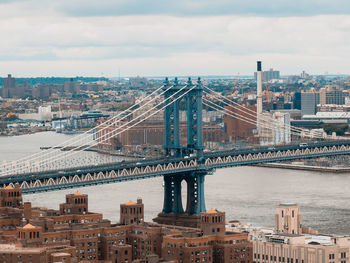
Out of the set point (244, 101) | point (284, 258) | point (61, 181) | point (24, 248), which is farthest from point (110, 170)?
point (244, 101)

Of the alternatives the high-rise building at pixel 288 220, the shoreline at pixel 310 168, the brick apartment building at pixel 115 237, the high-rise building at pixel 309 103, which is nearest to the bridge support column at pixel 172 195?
the high-rise building at pixel 288 220

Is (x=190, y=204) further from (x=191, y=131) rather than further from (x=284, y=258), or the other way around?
(x=284, y=258)

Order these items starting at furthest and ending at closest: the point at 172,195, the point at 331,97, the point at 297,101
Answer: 1. the point at 331,97
2. the point at 297,101
3. the point at 172,195

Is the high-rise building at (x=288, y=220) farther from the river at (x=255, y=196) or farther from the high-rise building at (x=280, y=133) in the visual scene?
the high-rise building at (x=280, y=133)

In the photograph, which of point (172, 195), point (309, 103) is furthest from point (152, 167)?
point (309, 103)

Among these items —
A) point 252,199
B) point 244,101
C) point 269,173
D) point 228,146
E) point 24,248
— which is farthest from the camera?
point 244,101

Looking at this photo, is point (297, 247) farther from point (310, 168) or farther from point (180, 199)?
point (310, 168)

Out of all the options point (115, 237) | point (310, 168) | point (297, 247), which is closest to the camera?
point (297, 247)
